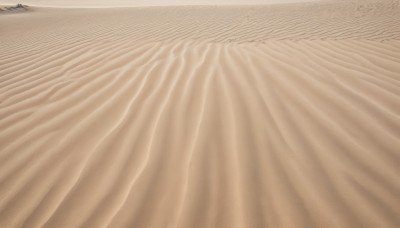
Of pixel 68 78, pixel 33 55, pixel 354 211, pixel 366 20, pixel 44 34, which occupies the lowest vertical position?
pixel 354 211

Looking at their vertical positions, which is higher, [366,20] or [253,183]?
[366,20]

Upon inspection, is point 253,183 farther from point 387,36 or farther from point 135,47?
point 387,36

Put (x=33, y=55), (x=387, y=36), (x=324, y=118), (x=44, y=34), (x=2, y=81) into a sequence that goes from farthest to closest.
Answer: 1. (x=44, y=34)
2. (x=387, y=36)
3. (x=33, y=55)
4. (x=2, y=81)
5. (x=324, y=118)

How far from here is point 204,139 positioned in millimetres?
1761

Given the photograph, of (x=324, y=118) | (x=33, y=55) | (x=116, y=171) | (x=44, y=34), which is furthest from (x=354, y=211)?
(x=44, y=34)

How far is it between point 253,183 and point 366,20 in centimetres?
572

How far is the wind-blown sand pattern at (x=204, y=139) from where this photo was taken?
131cm

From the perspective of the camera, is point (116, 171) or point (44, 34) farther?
point (44, 34)

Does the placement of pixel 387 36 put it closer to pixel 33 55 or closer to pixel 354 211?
pixel 354 211

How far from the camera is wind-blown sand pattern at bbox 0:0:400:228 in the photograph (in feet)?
4.31

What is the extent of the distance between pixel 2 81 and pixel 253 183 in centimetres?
305

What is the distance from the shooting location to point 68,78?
9.21 feet

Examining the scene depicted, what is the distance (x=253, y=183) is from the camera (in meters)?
1.44

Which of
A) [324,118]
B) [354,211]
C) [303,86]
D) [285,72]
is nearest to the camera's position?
[354,211]
